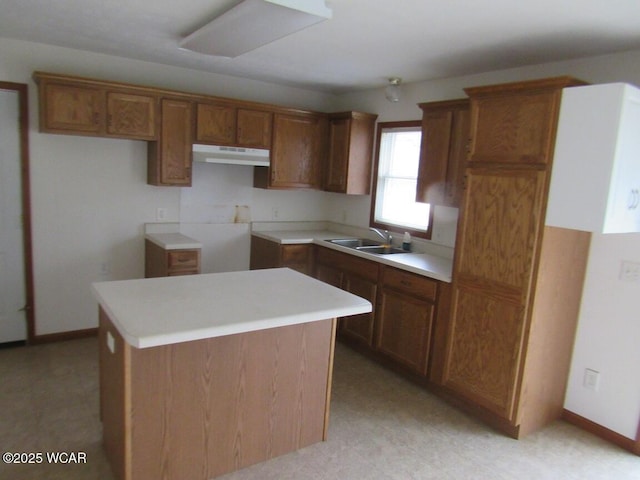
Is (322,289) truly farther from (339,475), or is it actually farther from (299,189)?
(299,189)

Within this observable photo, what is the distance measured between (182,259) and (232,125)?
1.30 metres

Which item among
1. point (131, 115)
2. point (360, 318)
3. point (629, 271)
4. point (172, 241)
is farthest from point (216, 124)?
point (629, 271)

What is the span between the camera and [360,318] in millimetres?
3963

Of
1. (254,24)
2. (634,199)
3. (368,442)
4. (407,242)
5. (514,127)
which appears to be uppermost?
(254,24)

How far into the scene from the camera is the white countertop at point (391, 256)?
3289 mm

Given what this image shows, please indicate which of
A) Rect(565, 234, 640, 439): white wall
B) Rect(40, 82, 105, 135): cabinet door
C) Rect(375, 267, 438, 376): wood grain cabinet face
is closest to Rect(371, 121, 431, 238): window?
Rect(375, 267, 438, 376): wood grain cabinet face

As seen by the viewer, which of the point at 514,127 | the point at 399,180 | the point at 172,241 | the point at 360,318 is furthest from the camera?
the point at 399,180

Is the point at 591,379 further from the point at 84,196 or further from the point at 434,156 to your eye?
the point at 84,196

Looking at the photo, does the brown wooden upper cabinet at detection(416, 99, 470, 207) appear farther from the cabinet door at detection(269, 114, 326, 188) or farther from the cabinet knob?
the cabinet door at detection(269, 114, 326, 188)

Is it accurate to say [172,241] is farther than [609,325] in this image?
Yes

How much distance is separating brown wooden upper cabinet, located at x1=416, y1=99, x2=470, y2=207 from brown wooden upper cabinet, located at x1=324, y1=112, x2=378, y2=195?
0.92 metres

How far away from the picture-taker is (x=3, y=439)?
250 centimetres

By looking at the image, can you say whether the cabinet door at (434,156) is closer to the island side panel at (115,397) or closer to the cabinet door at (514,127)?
the cabinet door at (514,127)

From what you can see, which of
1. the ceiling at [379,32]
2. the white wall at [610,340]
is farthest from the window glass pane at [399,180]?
the white wall at [610,340]
